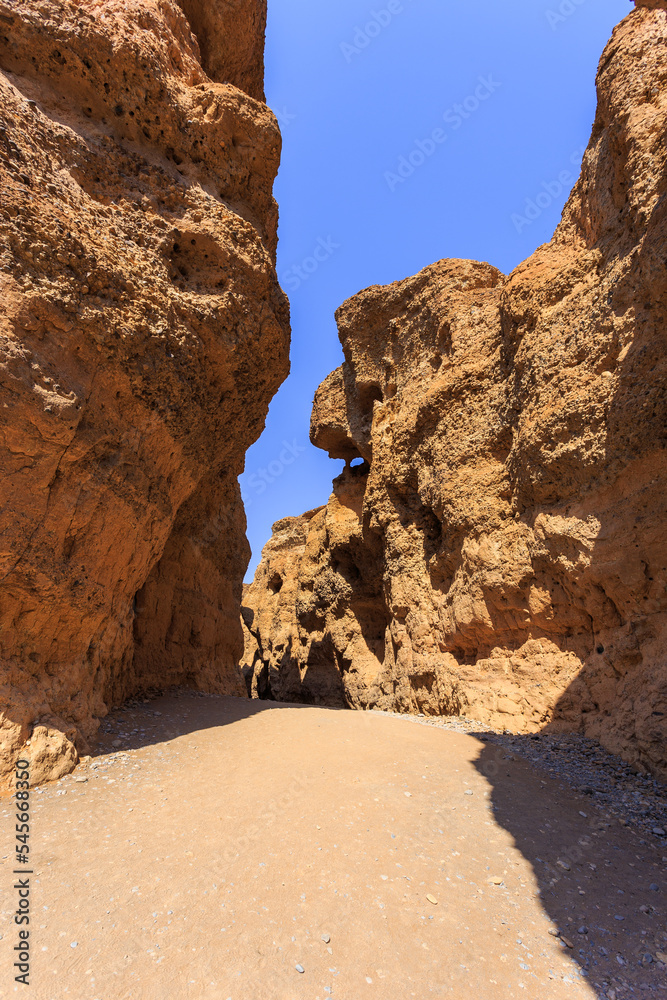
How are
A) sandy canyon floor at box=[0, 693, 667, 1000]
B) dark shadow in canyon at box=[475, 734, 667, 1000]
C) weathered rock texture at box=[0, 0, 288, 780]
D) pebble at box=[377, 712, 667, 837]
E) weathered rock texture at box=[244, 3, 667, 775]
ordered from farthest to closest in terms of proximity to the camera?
weathered rock texture at box=[244, 3, 667, 775] → weathered rock texture at box=[0, 0, 288, 780] → pebble at box=[377, 712, 667, 837] → dark shadow in canyon at box=[475, 734, 667, 1000] → sandy canyon floor at box=[0, 693, 667, 1000]

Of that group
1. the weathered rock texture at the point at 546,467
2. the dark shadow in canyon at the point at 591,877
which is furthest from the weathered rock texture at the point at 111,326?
the dark shadow in canyon at the point at 591,877

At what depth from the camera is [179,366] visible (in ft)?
25.7

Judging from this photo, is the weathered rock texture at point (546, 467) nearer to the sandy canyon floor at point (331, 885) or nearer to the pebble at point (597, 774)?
the pebble at point (597, 774)

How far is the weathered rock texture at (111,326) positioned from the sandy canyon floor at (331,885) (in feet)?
5.80

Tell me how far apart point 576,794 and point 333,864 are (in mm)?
3053

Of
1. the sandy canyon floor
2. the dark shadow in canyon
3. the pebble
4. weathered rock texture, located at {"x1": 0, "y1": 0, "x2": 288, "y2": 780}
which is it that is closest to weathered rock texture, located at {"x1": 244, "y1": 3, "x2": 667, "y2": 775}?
the pebble

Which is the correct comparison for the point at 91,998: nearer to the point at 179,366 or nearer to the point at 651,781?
the point at 651,781

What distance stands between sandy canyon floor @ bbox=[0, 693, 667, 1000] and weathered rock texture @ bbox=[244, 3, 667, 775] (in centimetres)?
231

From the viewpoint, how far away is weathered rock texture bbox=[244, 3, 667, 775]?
21.7 ft

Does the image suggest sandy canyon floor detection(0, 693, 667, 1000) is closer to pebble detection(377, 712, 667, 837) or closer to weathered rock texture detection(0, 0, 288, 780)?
pebble detection(377, 712, 667, 837)

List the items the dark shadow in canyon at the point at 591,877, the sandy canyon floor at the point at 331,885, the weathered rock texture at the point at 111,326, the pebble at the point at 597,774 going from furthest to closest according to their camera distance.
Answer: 1. the weathered rock texture at the point at 111,326
2. the pebble at the point at 597,774
3. the dark shadow in canyon at the point at 591,877
4. the sandy canyon floor at the point at 331,885

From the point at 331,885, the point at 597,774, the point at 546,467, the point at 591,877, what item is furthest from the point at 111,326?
the point at 597,774

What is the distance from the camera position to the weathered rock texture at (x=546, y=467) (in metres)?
6.62

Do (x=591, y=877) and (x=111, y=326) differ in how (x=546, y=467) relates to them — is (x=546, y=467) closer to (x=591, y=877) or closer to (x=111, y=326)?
(x=591, y=877)
